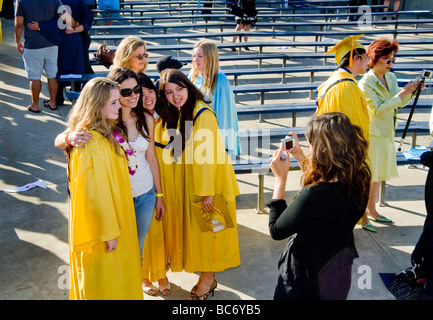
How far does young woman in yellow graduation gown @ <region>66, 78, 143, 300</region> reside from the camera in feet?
9.03

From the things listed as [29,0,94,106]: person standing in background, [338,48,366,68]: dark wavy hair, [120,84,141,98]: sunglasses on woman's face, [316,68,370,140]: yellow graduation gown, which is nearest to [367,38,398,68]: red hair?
[338,48,366,68]: dark wavy hair

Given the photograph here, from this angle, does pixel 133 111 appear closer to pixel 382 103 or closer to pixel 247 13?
pixel 382 103

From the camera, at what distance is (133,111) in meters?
3.25

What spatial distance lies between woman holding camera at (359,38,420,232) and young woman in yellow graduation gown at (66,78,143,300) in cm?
250

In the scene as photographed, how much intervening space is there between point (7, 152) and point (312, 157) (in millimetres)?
4626

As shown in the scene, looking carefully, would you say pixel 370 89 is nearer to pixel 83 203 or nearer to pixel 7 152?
pixel 83 203

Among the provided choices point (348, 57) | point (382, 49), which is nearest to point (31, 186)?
point (348, 57)

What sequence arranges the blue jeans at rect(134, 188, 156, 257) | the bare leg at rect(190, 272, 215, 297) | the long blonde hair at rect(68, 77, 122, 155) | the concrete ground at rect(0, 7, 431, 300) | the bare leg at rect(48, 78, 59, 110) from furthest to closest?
1. the bare leg at rect(48, 78, 59, 110)
2. the concrete ground at rect(0, 7, 431, 300)
3. the bare leg at rect(190, 272, 215, 297)
4. the blue jeans at rect(134, 188, 156, 257)
5. the long blonde hair at rect(68, 77, 122, 155)

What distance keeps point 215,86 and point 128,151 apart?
4.79ft

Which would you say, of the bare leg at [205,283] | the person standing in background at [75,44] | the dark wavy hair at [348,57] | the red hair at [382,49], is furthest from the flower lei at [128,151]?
the person standing in background at [75,44]

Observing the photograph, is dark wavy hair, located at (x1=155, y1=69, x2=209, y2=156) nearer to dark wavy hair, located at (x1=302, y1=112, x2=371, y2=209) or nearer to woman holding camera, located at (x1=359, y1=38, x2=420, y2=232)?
dark wavy hair, located at (x1=302, y1=112, x2=371, y2=209)

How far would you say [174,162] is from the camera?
11.4ft

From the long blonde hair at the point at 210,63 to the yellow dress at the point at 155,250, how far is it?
0.93 metres

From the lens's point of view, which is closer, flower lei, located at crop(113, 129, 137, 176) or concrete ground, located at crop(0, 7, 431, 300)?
flower lei, located at crop(113, 129, 137, 176)
